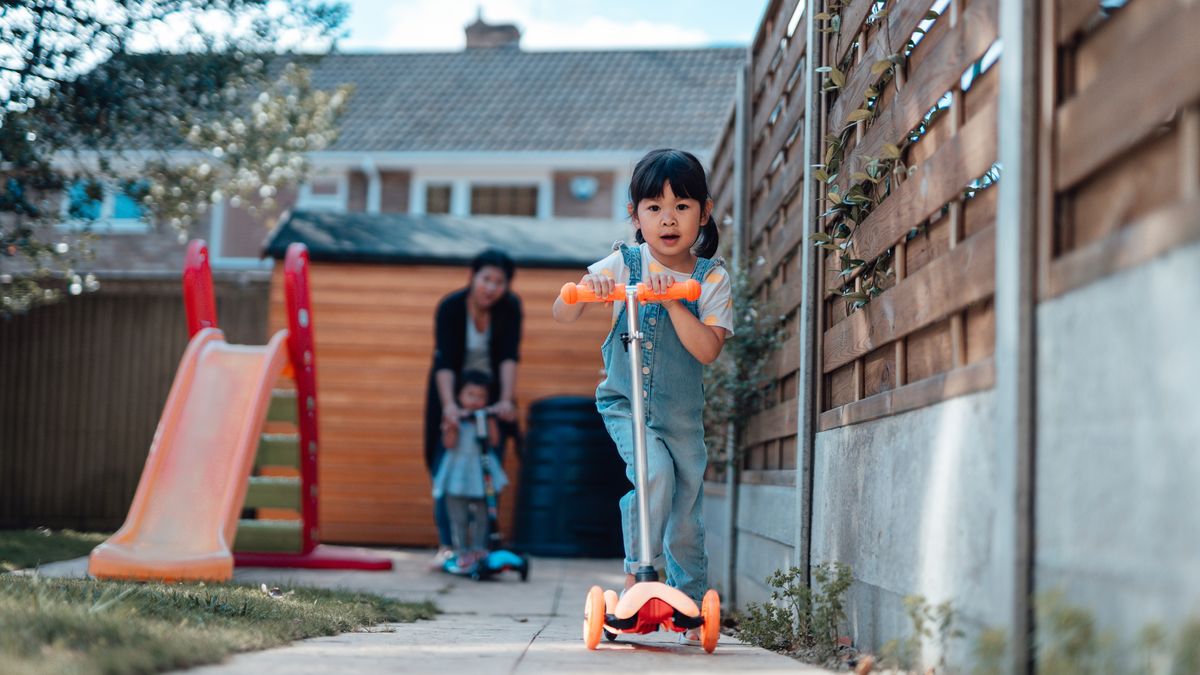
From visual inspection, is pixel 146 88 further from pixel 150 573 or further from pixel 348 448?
pixel 150 573

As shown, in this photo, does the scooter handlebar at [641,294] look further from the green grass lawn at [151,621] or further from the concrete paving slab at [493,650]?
the green grass lawn at [151,621]

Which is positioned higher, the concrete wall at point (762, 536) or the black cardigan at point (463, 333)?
the black cardigan at point (463, 333)

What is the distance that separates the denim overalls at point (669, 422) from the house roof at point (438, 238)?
5.29m

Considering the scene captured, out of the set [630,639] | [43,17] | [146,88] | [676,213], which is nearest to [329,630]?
[630,639]

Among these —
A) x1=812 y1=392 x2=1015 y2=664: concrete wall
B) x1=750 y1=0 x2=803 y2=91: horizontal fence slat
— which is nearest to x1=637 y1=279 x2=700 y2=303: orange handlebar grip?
x1=812 y1=392 x2=1015 y2=664: concrete wall

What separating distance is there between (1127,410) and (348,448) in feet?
25.4

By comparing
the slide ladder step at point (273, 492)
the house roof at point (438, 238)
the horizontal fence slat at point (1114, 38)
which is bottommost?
the slide ladder step at point (273, 492)

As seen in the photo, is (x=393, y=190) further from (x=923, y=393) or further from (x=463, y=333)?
(x=923, y=393)

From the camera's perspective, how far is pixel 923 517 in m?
2.49

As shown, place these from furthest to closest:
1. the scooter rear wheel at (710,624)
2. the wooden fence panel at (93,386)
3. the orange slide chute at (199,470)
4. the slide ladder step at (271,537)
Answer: the wooden fence panel at (93,386) < the slide ladder step at (271,537) < the orange slide chute at (199,470) < the scooter rear wheel at (710,624)

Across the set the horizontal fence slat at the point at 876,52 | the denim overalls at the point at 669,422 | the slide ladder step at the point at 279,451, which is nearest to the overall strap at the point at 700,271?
the denim overalls at the point at 669,422

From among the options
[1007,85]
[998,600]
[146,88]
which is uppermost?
[146,88]

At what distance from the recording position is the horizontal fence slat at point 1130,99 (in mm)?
1550

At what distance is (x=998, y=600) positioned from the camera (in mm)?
2037
